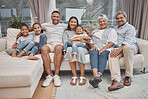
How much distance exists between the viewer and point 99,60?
1942mm

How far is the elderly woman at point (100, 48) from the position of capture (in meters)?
1.83

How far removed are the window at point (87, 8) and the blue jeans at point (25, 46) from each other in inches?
55.3

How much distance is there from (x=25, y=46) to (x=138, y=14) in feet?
8.29

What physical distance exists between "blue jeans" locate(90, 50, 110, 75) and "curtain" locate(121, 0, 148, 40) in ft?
4.28

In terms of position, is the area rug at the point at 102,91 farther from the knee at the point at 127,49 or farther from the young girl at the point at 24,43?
the young girl at the point at 24,43

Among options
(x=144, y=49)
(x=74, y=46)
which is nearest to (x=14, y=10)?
(x=74, y=46)

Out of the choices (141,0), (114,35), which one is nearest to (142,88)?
(114,35)

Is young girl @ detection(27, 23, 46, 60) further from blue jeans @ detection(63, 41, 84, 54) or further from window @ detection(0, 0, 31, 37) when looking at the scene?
window @ detection(0, 0, 31, 37)

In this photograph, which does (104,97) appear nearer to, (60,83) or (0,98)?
(60,83)

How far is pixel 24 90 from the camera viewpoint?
1.39 meters

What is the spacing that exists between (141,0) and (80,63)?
6.68ft

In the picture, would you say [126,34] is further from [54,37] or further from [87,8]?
[87,8]

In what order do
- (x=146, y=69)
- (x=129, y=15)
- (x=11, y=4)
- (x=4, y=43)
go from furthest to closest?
(x=11, y=4), (x=129, y=15), (x=4, y=43), (x=146, y=69)

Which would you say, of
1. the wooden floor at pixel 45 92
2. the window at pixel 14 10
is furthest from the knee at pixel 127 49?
the window at pixel 14 10
